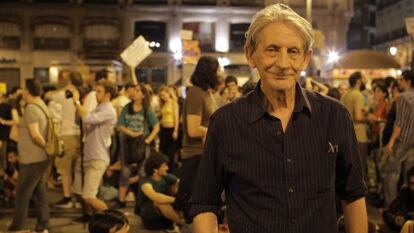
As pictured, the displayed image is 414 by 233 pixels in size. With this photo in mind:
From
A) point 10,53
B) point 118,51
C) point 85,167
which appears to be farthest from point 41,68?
point 85,167

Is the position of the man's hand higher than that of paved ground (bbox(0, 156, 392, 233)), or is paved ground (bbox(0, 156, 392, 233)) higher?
the man's hand

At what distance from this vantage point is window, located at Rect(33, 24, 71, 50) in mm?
44406

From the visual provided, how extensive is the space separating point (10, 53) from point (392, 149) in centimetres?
3874

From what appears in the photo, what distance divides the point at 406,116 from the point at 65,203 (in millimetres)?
5202

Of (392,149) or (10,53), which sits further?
(10,53)

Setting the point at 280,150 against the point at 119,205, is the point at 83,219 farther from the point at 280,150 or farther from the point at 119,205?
the point at 280,150

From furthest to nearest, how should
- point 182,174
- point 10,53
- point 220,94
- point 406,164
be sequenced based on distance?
point 10,53 → point 220,94 → point 406,164 → point 182,174

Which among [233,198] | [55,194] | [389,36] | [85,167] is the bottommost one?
[55,194]

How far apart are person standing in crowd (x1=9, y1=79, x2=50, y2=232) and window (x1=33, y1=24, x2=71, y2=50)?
124ft

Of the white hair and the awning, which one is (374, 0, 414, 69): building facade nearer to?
the awning

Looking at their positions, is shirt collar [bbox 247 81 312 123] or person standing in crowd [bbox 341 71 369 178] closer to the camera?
shirt collar [bbox 247 81 312 123]

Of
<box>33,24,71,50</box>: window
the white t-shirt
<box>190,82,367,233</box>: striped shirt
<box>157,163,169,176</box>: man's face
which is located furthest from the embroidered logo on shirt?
<box>33,24,71,50</box>: window

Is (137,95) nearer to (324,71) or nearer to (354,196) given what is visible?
(354,196)

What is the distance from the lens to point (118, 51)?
44875 millimetres
